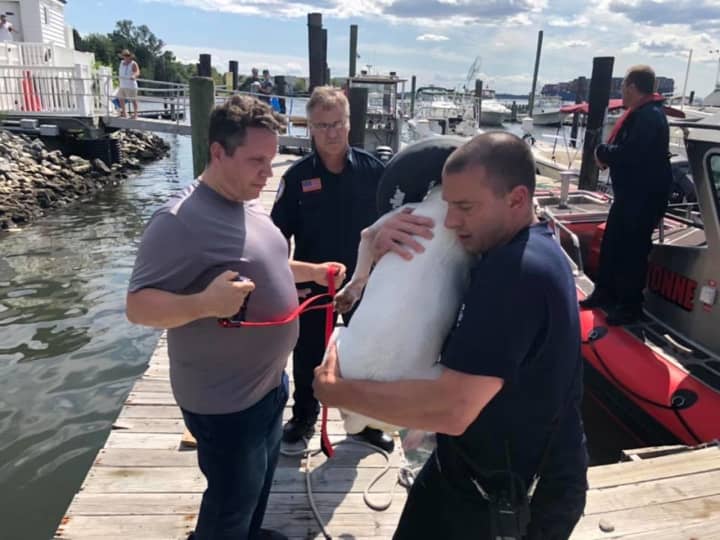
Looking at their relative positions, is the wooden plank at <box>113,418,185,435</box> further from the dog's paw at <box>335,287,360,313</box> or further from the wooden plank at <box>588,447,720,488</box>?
the wooden plank at <box>588,447,720,488</box>

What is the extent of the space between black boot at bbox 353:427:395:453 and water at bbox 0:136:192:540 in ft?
8.27

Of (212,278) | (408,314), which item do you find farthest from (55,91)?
(408,314)

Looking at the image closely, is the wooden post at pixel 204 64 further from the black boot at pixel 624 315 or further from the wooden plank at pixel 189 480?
the wooden plank at pixel 189 480

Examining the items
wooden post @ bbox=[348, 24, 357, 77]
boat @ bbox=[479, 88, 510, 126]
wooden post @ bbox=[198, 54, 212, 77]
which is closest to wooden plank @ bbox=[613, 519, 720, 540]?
wooden post @ bbox=[198, 54, 212, 77]

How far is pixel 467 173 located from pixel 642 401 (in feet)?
13.1

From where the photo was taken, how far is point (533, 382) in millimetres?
1412

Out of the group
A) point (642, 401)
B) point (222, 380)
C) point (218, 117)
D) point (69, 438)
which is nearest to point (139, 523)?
point (222, 380)

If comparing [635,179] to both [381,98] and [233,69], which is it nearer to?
[381,98]

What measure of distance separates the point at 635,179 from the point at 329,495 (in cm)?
353

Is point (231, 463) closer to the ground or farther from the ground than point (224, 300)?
closer to the ground

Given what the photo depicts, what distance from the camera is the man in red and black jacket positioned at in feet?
15.2

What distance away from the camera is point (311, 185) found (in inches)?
125

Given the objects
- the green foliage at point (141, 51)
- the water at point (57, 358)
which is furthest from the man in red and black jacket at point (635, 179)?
the green foliage at point (141, 51)

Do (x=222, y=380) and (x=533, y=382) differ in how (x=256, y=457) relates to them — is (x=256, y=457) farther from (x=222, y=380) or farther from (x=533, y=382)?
(x=533, y=382)
